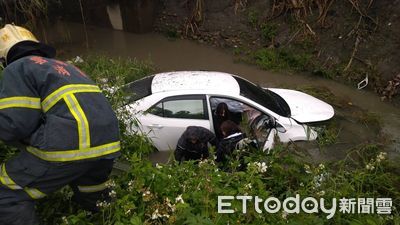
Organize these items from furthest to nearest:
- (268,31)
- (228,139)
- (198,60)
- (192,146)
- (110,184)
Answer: (268,31)
(198,60)
(228,139)
(192,146)
(110,184)

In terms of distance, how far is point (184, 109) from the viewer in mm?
5004

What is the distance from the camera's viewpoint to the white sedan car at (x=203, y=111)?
492cm

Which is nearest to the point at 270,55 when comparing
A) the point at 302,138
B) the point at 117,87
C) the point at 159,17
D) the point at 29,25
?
the point at 159,17

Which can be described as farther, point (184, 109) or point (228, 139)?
point (184, 109)

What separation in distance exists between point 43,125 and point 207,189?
114 cm

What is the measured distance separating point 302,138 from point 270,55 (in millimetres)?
4281

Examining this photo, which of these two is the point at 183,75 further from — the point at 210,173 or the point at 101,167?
the point at 101,167

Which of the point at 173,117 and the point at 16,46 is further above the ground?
the point at 16,46

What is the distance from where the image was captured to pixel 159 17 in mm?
10719

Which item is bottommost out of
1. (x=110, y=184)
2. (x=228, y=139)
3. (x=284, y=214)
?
(x=228, y=139)

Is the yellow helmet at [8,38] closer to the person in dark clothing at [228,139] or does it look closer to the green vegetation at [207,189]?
the green vegetation at [207,189]

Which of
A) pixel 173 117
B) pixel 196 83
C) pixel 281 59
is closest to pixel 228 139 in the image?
pixel 173 117

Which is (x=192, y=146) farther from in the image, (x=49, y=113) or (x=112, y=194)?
(x=49, y=113)

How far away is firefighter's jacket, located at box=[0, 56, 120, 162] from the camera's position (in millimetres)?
2020
